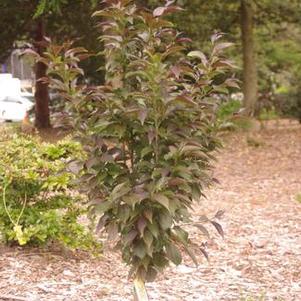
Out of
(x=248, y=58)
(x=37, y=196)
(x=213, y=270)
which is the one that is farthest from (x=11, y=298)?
(x=248, y=58)

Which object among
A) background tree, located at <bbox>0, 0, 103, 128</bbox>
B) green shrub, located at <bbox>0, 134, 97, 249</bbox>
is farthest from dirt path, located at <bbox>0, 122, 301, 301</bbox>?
background tree, located at <bbox>0, 0, 103, 128</bbox>

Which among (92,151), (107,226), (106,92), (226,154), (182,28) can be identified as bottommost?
(226,154)

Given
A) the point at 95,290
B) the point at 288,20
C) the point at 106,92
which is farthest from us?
the point at 288,20

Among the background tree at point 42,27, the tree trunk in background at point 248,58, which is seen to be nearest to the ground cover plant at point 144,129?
the tree trunk in background at point 248,58

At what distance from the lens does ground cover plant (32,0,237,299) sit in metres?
3.16

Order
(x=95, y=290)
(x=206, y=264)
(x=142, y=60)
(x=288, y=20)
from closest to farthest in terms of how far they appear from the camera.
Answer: (x=142, y=60) → (x=95, y=290) → (x=206, y=264) → (x=288, y=20)

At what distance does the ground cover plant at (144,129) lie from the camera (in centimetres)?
316

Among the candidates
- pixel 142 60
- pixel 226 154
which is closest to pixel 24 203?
pixel 142 60

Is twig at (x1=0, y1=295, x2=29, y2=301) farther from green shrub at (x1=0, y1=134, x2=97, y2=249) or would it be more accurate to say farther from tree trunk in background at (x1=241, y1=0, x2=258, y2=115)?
tree trunk in background at (x1=241, y1=0, x2=258, y2=115)

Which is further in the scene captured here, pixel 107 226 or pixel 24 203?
pixel 24 203

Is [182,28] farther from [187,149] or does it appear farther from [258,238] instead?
[187,149]

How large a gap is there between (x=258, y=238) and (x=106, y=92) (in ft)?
12.7

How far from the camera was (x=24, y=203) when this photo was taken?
16.9 feet

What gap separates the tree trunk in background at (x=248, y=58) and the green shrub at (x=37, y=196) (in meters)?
11.7
